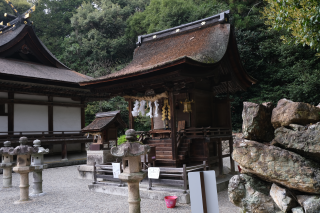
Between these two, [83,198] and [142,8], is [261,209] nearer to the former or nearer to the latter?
[83,198]

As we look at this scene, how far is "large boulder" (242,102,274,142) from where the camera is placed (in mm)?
3781

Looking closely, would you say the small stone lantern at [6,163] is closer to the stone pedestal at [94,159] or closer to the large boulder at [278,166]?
the stone pedestal at [94,159]

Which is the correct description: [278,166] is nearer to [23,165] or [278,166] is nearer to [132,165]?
[132,165]

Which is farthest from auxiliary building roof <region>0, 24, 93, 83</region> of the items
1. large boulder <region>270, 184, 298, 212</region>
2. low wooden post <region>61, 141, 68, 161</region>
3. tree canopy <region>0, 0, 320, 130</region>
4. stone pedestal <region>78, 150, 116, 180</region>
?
large boulder <region>270, 184, 298, 212</region>

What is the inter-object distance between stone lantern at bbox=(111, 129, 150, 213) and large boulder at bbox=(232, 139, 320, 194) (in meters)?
1.67

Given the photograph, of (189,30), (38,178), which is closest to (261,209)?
(38,178)

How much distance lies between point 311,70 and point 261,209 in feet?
45.0

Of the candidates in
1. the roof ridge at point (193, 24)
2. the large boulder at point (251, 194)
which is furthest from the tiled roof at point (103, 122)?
the large boulder at point (251, 194)

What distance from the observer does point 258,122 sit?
379 cm

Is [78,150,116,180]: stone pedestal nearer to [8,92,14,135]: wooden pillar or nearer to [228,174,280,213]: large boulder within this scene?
[8,92,14,135]: wooden pillar

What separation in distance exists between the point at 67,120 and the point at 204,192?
1445cm

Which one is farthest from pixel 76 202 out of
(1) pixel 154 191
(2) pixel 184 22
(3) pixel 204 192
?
(2) pixel 184 22

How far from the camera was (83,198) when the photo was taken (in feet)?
23.5

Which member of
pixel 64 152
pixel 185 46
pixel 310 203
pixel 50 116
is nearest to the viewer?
pixel 310 203
